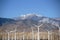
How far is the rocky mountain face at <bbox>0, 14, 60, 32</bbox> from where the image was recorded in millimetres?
9347

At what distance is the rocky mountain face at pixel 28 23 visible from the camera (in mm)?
9347

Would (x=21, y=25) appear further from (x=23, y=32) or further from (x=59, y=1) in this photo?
(x=59, y=1)

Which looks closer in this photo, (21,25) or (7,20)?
(7,20)

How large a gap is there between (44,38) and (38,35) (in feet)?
1.13

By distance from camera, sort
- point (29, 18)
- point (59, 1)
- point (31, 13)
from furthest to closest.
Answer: point (29, 18)
point (31, 13)
point (59, 1)

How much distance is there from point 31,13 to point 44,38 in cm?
148

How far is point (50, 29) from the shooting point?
995 centimetres

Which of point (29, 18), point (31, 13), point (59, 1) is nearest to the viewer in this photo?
point (59, 1)

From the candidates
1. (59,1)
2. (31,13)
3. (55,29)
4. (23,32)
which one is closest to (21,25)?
(23,32)

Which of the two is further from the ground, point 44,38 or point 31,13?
point 31,13

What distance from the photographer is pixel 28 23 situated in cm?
975

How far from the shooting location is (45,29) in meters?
10.3

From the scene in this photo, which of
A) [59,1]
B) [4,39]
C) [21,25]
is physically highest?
[59,1]

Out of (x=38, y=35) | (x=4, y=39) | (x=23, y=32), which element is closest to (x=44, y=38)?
(x=38, y=35)
